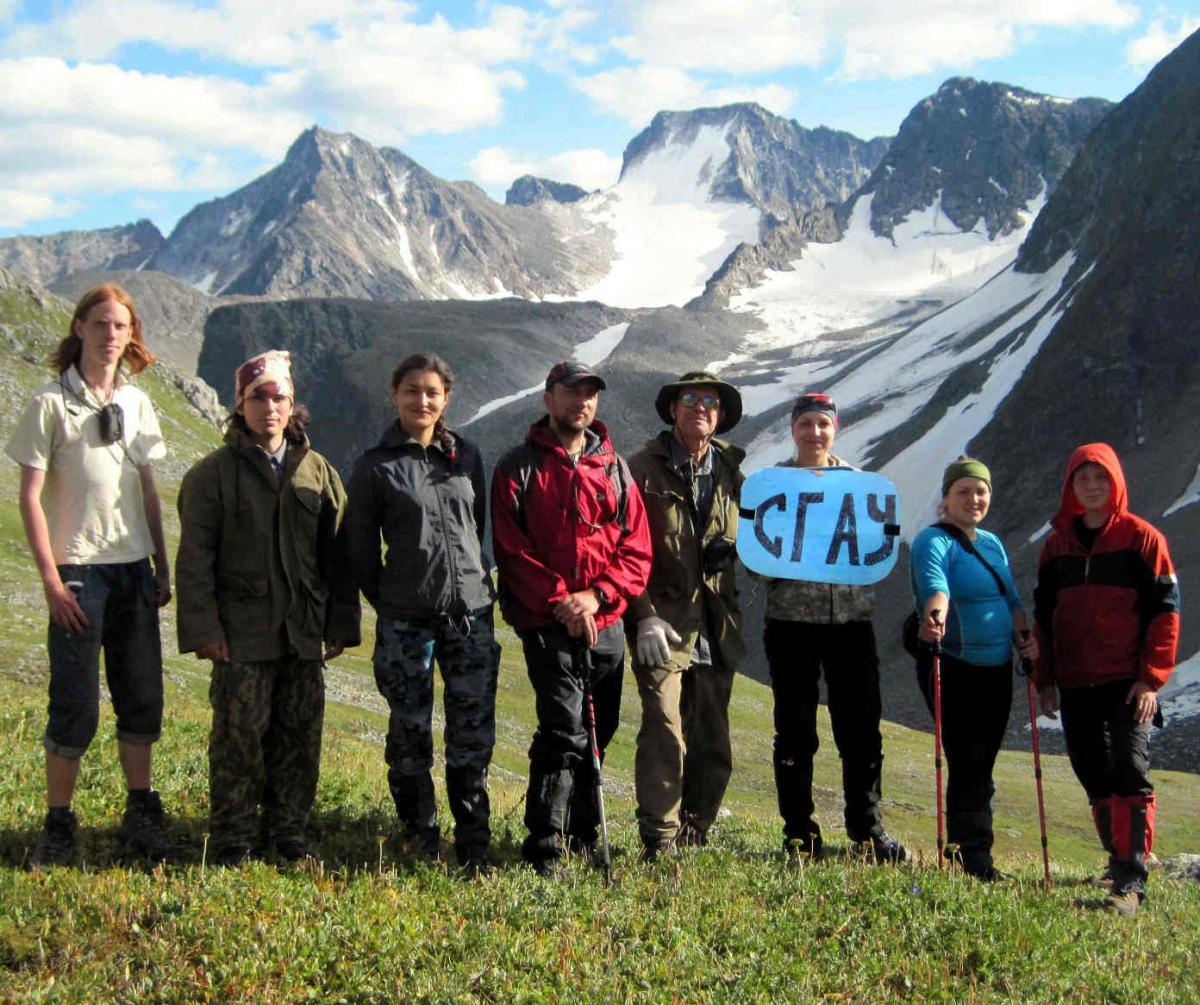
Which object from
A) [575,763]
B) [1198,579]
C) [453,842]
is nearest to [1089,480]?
[575,763]

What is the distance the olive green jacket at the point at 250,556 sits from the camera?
23.8 ft

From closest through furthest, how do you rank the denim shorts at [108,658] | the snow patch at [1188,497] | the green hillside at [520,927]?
the green hillside at [520,927] < the denim shorts at [108,658] < the snow patch at [1188,497]

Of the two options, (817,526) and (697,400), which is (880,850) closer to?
(817,526)

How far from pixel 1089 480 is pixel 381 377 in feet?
586

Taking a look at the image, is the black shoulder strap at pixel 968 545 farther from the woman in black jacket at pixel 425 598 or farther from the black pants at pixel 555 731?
the woman in black jacket at pixel 425 598

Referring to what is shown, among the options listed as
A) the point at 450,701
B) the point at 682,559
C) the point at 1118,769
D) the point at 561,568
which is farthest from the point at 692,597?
the point at 1118,769

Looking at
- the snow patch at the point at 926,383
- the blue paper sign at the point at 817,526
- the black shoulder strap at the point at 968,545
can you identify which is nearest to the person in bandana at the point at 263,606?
the blue paper sign at the point at 817,526

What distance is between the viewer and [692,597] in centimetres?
866

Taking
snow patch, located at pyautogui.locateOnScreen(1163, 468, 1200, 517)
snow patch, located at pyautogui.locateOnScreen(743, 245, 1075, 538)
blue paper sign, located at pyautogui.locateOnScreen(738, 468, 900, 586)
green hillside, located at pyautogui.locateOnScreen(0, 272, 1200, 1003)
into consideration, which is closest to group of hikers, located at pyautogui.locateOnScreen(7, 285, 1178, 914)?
blue paper sign, located at pyautogui.locateOnScreen(738, 468, 900, 586)

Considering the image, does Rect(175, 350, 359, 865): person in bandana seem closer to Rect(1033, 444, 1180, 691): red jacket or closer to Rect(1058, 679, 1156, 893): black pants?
Rect(1033, 444, 1180, 691): red jacket

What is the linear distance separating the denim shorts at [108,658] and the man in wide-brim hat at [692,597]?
364 centimetres

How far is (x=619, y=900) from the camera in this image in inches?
275

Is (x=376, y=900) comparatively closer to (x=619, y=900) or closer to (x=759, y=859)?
(x=619, y=900)

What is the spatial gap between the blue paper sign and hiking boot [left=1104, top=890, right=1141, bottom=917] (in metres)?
3.06
